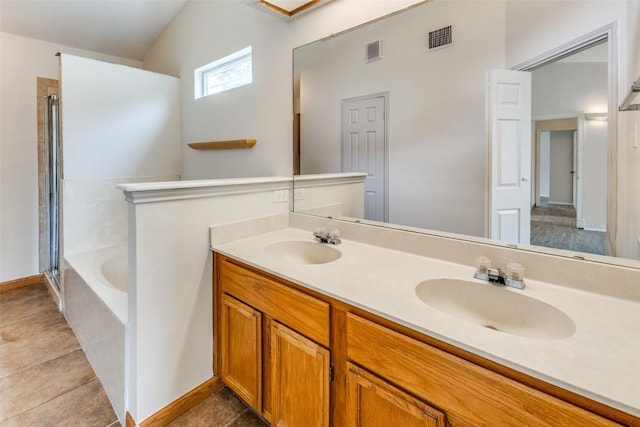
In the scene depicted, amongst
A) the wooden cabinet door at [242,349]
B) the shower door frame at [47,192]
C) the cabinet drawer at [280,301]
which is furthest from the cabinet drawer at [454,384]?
the shower door frame at [47,192]

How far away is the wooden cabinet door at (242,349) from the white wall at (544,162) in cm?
127

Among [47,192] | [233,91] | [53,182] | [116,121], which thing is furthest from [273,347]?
[47,192]

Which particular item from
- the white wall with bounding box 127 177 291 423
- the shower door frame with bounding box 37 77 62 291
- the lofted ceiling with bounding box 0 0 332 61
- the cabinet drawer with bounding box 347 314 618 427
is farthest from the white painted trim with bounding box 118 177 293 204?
the lofted ceiling with bounding box 0 0 332 61

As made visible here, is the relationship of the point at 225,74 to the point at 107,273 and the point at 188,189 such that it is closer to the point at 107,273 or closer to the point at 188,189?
the point at 188,189

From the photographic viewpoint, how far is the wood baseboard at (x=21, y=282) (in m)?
2.97

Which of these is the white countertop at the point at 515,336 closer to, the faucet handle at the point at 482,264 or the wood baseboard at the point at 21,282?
the faucet handle at the point at 482,264

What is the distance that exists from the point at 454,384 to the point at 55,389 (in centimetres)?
211

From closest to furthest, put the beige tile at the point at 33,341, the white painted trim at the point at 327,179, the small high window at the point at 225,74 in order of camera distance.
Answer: the white painted trim at the point at 327,179
the beige tile at the point at 33,341
the small high window at the point at 225,74

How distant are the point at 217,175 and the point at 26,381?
6.04ft

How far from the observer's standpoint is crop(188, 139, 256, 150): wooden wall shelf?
2459 mm

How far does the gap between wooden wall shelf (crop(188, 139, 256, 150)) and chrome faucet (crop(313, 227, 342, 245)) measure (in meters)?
1.12

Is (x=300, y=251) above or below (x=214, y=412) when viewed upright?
above

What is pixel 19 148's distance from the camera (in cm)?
298

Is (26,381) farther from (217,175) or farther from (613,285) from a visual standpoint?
(613,285)
